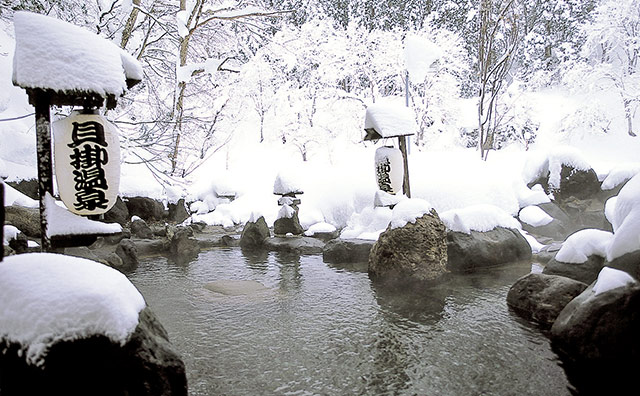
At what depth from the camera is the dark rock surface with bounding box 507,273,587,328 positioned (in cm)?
434

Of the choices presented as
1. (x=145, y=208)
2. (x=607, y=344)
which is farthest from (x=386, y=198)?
(x=145, y=208)

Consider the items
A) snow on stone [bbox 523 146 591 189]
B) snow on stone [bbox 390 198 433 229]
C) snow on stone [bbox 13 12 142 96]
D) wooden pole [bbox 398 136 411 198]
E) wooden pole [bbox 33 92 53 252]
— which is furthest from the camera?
snow on stone [bbox 523 146 591 189]

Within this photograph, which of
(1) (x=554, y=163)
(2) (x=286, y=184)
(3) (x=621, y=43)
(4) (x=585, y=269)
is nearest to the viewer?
(4) (x=585, y=269)

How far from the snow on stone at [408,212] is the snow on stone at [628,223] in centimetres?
288

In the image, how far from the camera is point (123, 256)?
306 inches

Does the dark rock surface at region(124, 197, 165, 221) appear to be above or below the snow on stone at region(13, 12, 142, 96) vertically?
below

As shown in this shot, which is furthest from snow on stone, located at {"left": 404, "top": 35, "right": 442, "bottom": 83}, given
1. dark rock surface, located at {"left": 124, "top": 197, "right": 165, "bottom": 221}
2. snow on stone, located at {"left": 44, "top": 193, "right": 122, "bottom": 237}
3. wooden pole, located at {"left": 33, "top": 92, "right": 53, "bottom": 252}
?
snow on stone, located at {"left": 44, "top": 193, "right": 122, "bottom": 237}

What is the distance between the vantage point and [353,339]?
4.00 meters

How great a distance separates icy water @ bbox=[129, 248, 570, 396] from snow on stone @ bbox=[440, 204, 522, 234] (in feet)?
3.93

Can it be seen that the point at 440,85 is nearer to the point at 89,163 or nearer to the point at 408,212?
the point at 408,212

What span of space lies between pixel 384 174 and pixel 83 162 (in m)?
5.81

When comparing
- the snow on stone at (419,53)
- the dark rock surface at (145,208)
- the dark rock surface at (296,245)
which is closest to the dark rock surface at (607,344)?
the dark rock surface at (296,245)

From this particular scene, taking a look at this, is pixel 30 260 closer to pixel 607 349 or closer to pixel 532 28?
pixel 607 349

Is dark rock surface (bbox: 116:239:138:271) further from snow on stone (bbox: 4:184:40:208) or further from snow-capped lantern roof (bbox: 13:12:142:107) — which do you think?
snow-capped lantern roof (bbox: 13:12:142:107)
